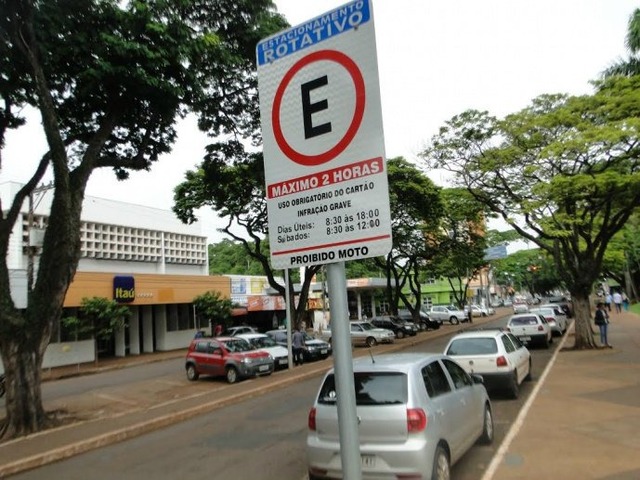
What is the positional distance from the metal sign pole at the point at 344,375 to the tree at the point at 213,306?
3041 cm

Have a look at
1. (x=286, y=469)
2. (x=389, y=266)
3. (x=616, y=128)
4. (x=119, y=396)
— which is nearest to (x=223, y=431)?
(x=286, y=469)

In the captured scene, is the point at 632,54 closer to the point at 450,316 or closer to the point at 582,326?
the point at 582,326

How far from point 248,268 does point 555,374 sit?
62.2m

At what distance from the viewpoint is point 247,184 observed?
23578mm

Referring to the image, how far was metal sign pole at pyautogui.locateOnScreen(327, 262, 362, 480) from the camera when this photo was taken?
2.23 metres

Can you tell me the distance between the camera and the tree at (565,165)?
16656mm

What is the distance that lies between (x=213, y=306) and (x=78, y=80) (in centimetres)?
2160

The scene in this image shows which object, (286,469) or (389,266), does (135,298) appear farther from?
(286,469)

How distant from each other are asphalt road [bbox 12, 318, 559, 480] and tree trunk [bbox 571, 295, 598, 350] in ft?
19.6

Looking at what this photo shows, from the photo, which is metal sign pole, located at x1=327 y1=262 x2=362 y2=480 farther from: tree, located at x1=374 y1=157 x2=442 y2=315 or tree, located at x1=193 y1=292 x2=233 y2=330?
tree, located at x1=193 y1=292 x2=233 y2=330

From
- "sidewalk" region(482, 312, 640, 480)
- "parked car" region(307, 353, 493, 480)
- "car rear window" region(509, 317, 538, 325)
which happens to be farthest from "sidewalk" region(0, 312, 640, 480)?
"car rear window" region(509, 317, 538, 325)

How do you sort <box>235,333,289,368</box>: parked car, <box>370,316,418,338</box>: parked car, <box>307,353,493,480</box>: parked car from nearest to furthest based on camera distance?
<box>307,353,493,480</box>: parked car → <box>235,333,289,368</box>: parked car → <box>370,316,418,338</box>: parked car

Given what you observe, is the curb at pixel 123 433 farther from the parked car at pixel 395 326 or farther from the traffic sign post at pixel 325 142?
the parked car at pixel 395 326

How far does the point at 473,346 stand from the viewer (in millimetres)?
11984
